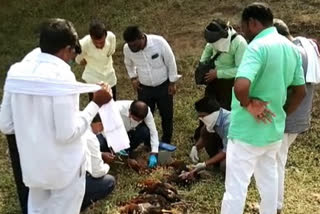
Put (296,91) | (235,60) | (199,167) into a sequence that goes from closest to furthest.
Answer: (296,91), (199,167), (235,60)

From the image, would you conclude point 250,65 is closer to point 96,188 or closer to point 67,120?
point 67,120

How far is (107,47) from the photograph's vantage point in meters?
6.29

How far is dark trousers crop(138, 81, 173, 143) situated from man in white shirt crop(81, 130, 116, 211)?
154 centimetres

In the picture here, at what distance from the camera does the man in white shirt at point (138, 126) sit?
5.44 meters

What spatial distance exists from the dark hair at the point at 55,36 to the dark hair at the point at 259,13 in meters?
1.11

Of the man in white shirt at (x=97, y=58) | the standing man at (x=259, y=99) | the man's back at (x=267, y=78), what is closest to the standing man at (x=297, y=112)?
the standing man at (x=259, y=99)

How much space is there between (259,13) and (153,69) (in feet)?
7.38

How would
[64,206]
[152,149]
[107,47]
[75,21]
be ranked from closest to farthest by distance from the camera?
1. [64,206]
2. [152,149]
3. [107,47]
4. [75,21]

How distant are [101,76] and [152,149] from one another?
3.65ft

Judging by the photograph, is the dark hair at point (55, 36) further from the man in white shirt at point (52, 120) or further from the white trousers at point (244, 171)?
the white trousers at point (244, 171)

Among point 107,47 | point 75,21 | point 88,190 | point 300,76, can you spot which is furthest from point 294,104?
point 75,21

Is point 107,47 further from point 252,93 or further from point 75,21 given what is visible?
point 75,21

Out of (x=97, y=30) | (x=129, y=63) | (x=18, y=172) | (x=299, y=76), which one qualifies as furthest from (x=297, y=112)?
(x=97, y=30)

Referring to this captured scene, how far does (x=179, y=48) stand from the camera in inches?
347
